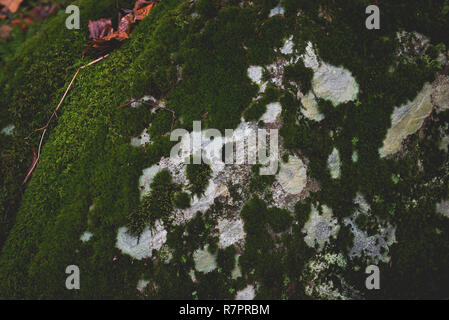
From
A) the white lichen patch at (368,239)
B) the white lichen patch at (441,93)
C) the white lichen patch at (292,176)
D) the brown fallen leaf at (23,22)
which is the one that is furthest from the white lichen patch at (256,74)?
the brown fallen leaf at (23,22)

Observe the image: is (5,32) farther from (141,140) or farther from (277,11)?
(277,11)

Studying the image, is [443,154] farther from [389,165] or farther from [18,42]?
[18,42]

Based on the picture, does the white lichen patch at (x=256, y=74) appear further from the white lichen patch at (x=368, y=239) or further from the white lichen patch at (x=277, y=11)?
the white lichen patch at (x=368, y=239)

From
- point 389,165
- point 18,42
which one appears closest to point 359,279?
point 389,165

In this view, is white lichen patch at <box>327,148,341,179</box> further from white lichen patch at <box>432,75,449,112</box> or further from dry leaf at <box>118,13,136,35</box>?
dry leaf at <box>118,13,136,35</box>

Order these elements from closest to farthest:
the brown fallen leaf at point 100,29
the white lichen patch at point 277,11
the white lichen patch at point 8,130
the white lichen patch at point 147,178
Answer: the white lichen patch at point 147,178 < the white lichen patch at point 277,11 < the white lichen patch at point 8,130 < the brown fallen leaf at point 100,29
